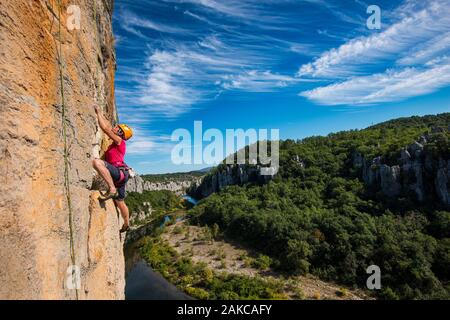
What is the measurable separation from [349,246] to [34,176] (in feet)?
129

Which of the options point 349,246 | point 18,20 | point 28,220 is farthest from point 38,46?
point 349,246

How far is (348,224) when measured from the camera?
41375 millimetres

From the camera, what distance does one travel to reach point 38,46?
3264 mm

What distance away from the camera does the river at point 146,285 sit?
33125mm

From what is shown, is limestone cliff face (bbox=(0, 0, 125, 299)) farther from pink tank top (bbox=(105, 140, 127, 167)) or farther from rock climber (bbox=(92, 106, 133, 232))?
pink tank top (bbox=(105, 140, 127, 167))

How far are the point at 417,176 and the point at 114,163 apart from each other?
5103cm

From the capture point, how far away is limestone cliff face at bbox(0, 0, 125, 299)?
2.78 m

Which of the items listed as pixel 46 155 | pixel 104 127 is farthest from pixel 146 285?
pixel 46 155

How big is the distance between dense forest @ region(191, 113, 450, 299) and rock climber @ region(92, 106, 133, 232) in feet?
106

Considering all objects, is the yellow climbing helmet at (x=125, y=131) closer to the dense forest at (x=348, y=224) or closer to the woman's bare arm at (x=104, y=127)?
the woman's bare arm at (x=104, y=127)

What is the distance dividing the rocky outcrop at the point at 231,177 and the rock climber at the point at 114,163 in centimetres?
7252

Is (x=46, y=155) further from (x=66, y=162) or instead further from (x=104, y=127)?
(x=104, y=127)

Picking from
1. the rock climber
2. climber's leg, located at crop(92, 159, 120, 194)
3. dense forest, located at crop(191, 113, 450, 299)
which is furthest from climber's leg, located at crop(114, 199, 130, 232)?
dense forest, located at crop(191, 113, 450, 299)

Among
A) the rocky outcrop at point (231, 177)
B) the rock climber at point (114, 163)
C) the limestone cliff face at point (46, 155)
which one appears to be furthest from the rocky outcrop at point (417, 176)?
the limestone cliff face at point (46, 155)
